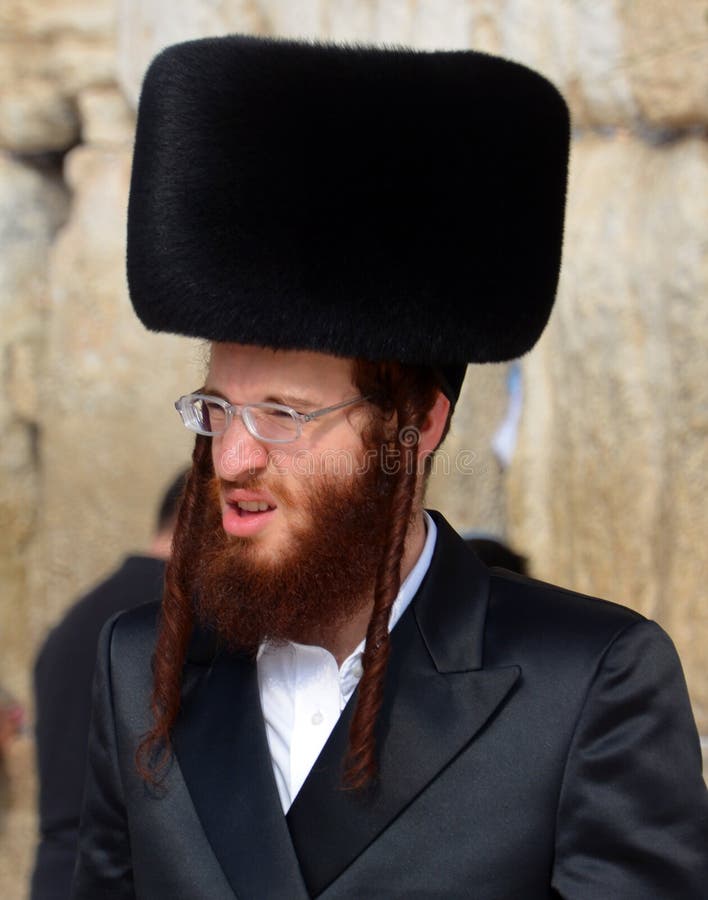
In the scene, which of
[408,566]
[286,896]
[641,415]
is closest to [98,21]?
[641,415]

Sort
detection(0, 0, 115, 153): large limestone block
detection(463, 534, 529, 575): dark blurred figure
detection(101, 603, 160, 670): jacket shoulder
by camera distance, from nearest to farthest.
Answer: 1. detection(101, 603, 160, 670): jacket shoulder
2. detection(463, 534, 529, 575): dark blurred figure
3. detection(0, 0, 115, 153): large limestone block

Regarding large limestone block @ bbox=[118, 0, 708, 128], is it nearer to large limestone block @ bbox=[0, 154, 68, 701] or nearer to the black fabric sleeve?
large limestone block @ bbox=[0, 154, 68, 701]

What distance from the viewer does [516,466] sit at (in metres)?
3.86

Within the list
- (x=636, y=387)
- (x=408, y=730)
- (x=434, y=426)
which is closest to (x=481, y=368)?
(x=636, y=387)

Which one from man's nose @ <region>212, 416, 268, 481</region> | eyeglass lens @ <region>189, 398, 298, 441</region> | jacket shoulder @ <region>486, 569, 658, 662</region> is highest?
eyeglass lens @ <region>189, 398, 298, 441</region>

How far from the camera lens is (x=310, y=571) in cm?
180

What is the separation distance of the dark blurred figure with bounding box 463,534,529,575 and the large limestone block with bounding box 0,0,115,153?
9.58 ft

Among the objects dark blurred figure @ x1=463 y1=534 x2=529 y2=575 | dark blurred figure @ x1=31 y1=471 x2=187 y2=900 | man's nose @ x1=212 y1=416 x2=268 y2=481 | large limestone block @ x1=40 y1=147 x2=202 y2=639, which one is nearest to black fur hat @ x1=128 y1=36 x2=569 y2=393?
man's nose @ x1=212 y1=416 x2=268 y2=481

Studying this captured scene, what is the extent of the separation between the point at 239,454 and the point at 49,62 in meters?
3.98

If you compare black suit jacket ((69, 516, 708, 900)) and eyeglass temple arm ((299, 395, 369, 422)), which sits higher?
eyeglass temple arm ((299, 395, 369, 422))

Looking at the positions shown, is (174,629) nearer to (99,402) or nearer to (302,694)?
(302,694)

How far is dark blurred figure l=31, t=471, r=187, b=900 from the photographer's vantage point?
2598mm

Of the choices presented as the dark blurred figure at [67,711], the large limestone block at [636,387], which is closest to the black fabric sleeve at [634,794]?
the dark blurred figure at [67,711]

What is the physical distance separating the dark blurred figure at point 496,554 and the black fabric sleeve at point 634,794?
4.28ft
